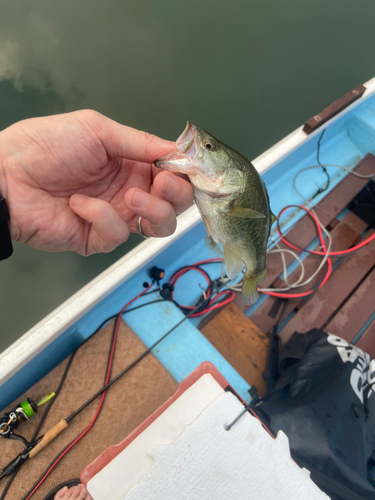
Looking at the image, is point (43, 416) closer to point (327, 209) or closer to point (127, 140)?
point (127, 140)

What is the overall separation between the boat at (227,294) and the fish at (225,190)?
0.95 metres

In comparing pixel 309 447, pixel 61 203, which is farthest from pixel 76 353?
pixel 309 447

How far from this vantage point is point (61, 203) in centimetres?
171

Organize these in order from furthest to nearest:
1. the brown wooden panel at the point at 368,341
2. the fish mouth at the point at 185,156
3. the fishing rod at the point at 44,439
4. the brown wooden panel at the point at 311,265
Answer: the brown wooden panel at the point at 311,265, the brown wooden panel at the point at 368,341, the fishing rod at the point at 44,439, the fish mouth at the point at 185,156

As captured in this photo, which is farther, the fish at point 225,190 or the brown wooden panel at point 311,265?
the brown wooden panel at point 311,265

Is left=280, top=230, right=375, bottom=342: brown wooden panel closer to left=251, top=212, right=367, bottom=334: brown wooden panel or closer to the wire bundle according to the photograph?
left=251, top=212, right=367, bottom=334: brown wooden panel

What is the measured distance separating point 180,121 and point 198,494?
4.47 metres

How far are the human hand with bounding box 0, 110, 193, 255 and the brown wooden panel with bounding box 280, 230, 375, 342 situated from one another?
1920mm

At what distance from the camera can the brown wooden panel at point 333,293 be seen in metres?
2.92

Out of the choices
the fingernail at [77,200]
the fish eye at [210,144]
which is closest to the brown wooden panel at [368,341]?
the fish eye at [210,144]

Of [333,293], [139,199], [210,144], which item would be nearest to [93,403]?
[139,199]

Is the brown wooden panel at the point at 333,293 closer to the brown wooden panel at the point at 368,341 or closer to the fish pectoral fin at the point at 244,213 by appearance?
the brown wooden panel at the point at 368,341

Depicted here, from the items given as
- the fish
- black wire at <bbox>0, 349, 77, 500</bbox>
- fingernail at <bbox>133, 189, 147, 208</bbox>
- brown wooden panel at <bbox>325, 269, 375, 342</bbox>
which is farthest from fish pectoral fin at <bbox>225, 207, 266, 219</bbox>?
brown wooden panel at <bbox>325, 269, 375, 342</bbox>

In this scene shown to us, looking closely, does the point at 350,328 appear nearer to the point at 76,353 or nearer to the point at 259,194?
the point at 259,194
